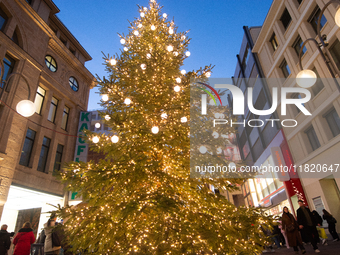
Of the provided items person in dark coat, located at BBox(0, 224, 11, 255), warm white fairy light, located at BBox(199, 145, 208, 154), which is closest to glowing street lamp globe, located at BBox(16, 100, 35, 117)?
warm white fairy light, located at BBox(199, 145, 208, 154)

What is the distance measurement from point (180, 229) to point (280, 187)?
16024mm

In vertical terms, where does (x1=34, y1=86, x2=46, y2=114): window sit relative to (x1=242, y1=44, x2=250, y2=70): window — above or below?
below

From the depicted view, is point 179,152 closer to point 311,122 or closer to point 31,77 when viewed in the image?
point 311,122

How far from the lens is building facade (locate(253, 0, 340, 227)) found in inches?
476

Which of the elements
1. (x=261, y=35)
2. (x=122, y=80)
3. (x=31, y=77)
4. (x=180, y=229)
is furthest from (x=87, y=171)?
(x=261, y=35)

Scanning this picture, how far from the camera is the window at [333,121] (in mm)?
12102

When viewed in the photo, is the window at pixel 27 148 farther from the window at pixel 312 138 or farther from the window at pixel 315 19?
the window at pixel 315 19

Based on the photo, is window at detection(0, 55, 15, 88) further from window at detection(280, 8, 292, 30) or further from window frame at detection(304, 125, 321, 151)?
window at detection(280, 8, 292, 30)

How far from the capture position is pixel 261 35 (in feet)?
65.8

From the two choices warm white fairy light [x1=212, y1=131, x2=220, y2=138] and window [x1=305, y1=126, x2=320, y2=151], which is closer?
warm white fairy light [x1=212, y1=131, x2=220, y2=138]

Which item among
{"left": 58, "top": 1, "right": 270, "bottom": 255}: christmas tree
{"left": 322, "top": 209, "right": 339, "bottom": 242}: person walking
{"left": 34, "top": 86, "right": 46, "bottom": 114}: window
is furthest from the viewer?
{"left": 34, "top": 86, "right": 46, "bottom": 114}: window

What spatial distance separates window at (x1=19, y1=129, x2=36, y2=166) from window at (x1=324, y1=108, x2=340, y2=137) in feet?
63.3

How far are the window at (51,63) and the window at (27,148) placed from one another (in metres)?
5.45

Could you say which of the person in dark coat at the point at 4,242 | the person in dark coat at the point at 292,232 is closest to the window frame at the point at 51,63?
the person in dark coat at the point at 4,242
